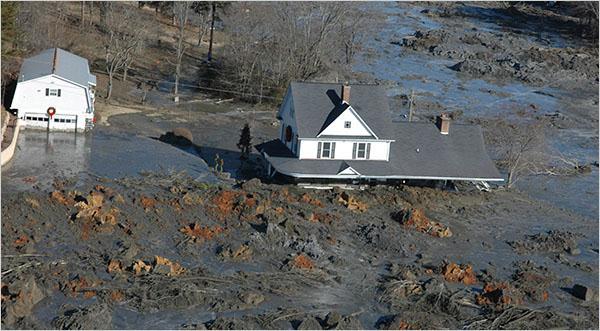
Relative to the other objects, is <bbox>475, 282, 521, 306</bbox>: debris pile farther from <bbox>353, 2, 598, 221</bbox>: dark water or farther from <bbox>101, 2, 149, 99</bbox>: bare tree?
<bbox>101, 2, 149, 99</bbox>: bare tree

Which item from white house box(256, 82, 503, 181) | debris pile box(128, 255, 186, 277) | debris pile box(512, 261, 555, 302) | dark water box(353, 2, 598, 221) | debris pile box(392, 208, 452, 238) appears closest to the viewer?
debris pile box(128, 255, 186, 277)

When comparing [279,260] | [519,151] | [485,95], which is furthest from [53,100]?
[485,95]

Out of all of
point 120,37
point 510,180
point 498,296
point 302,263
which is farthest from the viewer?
point 120,37

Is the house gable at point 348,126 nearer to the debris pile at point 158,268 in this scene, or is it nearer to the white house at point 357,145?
the white house at point 357,145

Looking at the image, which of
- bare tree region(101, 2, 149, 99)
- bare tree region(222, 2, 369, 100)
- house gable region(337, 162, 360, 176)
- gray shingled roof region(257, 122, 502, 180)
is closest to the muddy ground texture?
house gable region(337, 162, 360, 176)

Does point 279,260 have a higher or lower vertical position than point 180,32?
lower

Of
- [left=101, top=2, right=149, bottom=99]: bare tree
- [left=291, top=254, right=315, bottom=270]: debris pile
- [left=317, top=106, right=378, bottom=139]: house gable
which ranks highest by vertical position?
[left=101, top=2, right=149, bottom=99]: bare tree

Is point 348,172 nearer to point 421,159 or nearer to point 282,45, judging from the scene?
point 421,159
